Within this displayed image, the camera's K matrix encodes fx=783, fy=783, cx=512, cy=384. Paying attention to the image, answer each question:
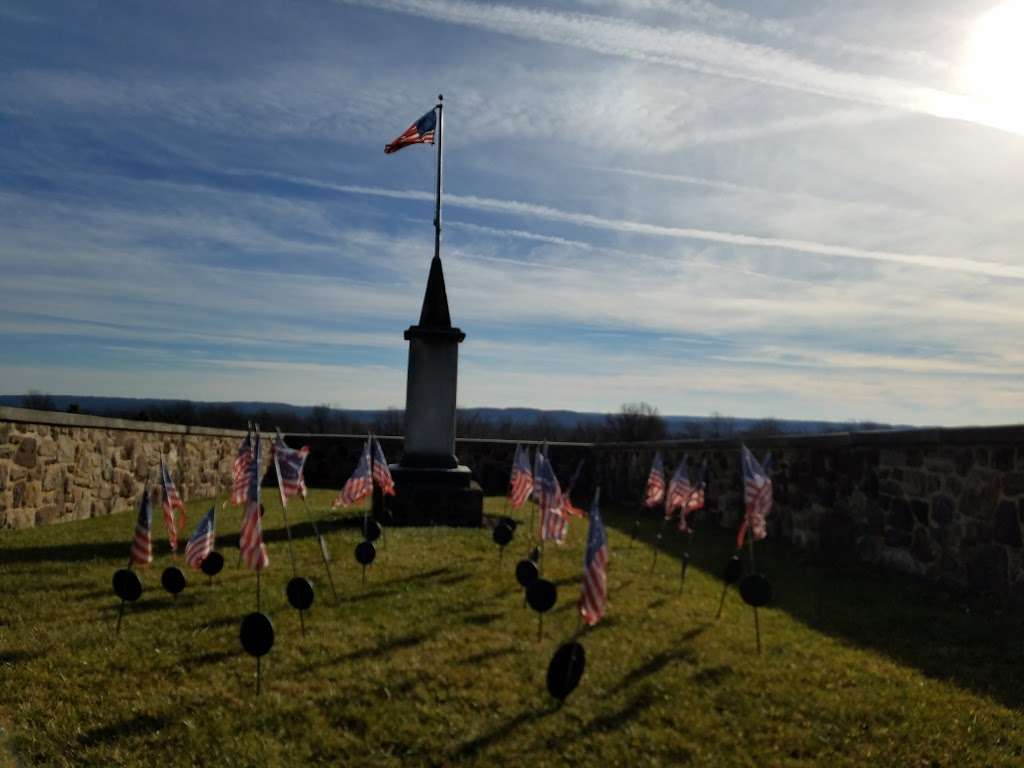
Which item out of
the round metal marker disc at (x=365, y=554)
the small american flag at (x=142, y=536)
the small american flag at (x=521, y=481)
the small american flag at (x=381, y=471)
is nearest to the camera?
the small american flag at (x=142, y=536)

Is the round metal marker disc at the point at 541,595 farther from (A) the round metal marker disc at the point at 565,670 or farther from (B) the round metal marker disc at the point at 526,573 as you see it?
(B) the round metal marker disc at the point at 526,573

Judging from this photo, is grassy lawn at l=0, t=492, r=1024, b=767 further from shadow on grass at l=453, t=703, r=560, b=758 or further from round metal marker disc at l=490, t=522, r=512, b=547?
round metal marker disc at l=490, t=522, r=512, b=547

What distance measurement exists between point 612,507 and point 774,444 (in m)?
5.89

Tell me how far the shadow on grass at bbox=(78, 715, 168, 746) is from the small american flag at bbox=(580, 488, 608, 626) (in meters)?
2.52

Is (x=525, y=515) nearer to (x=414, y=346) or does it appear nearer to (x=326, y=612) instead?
(x=414, y=346)

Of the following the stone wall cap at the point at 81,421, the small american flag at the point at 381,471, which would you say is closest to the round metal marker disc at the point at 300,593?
the small american flag at the point at 381,471

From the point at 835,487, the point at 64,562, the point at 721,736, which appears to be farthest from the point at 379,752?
the point at 835,487

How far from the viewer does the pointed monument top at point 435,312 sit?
43.0ft

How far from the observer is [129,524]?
1159cm

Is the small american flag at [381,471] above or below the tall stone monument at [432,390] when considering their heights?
below

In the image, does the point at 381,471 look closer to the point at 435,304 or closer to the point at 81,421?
the point at 435,304

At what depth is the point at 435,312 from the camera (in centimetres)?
1334

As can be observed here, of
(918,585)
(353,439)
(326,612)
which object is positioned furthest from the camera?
(353,439)

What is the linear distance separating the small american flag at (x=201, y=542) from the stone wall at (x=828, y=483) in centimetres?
517
